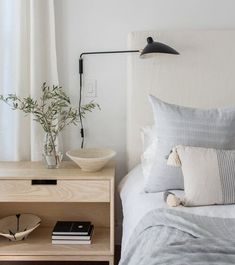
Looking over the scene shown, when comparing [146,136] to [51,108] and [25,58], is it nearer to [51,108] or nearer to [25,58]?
[51,108]

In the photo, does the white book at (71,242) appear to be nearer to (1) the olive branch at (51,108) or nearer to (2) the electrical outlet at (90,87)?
(1) the olive branch at (51,108)

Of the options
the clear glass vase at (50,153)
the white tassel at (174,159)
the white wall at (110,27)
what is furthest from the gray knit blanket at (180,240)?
the white wall at (110,27)

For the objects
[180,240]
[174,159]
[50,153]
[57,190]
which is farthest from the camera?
[50,153]

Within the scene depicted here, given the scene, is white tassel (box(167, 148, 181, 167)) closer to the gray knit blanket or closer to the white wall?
the gray knit blanket

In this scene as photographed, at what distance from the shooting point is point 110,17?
223 cm

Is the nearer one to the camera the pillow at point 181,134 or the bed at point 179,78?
the pillow at point 181,134

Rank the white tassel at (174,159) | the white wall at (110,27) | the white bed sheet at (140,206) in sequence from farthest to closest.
A: the white wall at (110,27) < the white tassel at (174,159) < the white bed sheet at (140,206)

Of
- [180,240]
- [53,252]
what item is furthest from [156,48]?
[53,252]

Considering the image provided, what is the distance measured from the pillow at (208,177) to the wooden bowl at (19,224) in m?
1.01

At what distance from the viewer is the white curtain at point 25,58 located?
2.13 m

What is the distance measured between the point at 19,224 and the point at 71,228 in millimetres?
362

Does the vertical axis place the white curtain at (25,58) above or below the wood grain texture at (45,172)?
above

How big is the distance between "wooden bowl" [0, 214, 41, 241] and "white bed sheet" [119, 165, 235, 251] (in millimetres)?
622

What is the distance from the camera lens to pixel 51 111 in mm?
2076
